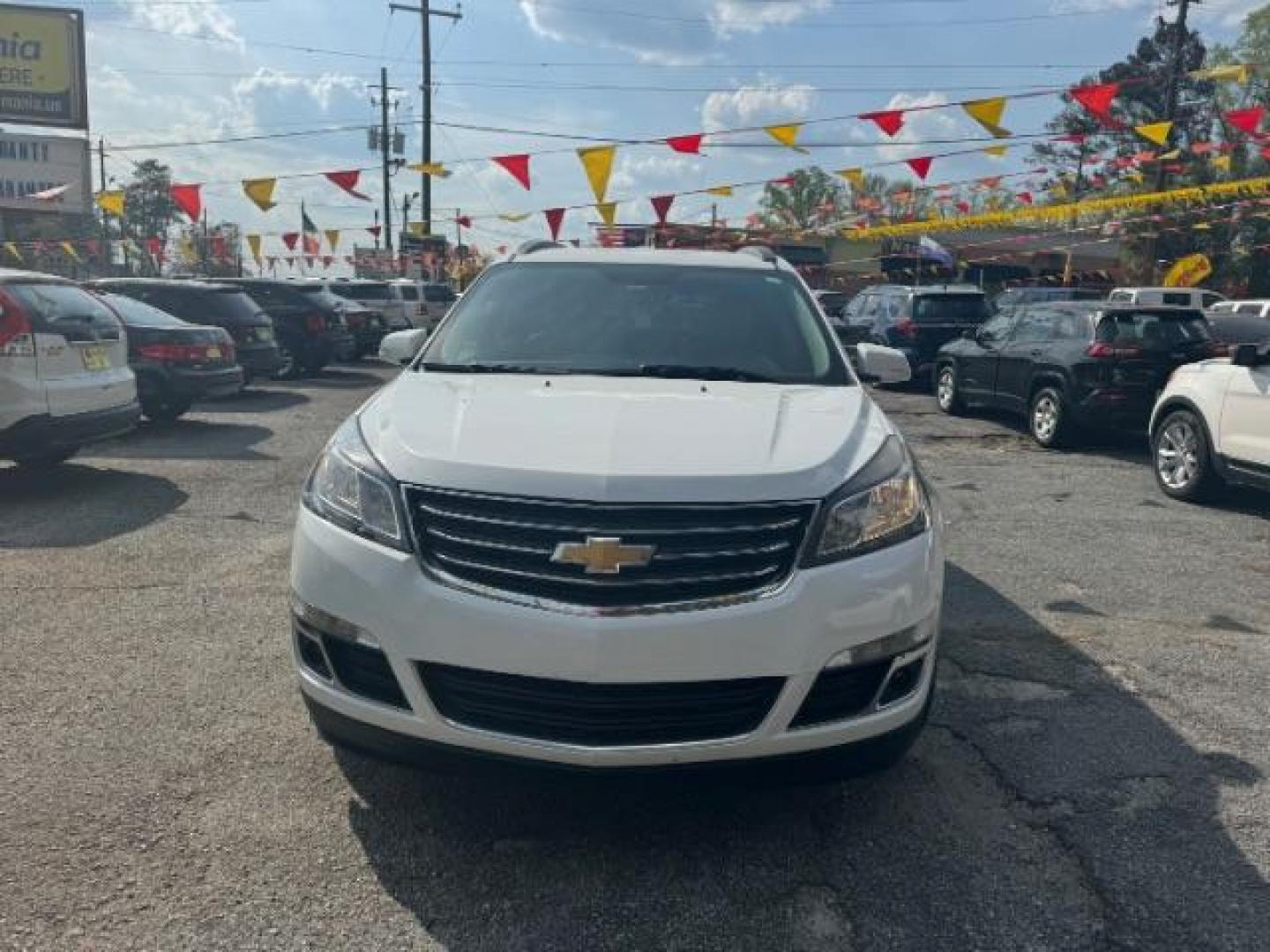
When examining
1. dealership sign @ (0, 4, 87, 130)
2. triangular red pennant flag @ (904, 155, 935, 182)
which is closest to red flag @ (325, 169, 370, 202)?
triangular red pennant flag @ (904, 155, 935, 182)

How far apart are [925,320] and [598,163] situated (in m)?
5.79

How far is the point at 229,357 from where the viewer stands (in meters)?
11.1

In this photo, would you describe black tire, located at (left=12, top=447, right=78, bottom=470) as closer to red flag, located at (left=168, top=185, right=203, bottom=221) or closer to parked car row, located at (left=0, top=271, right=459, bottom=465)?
parked car row, located at (left=0, top=271, right=459, bottom=465)

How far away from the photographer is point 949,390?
13.4m

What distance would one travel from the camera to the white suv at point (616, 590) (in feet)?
8.33

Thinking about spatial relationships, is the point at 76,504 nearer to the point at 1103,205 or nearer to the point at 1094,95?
the point at 1094,95

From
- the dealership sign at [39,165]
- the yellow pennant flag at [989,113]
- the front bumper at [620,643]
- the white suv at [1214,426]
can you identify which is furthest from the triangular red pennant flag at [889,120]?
the dealership sign at [39,165]

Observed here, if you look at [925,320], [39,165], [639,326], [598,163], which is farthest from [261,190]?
[39,165]

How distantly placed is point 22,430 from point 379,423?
5.12 meters

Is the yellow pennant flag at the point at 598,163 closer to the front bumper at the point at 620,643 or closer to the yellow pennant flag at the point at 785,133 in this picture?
the yellow pennant flag at the point at 785,133

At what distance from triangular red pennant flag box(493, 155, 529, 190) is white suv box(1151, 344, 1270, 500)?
1190 cm

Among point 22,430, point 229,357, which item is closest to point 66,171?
point 229,357

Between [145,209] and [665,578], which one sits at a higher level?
[145,209]

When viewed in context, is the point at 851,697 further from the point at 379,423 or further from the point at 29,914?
the point at 29,914
